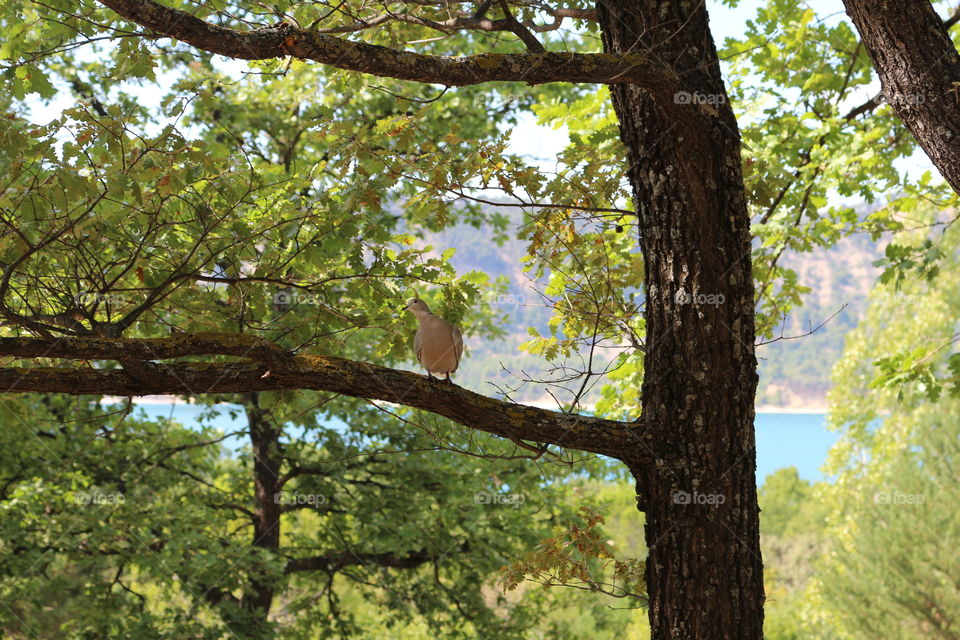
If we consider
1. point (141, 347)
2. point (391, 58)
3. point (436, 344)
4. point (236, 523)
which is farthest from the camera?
point (236, 523)

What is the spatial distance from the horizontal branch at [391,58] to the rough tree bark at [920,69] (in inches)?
29.3

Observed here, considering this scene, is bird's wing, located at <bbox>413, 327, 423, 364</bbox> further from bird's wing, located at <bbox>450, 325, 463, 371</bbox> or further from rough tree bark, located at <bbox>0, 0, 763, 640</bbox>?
rough tree bark, located at <bbox>0, 0, 763, 640</bbox>

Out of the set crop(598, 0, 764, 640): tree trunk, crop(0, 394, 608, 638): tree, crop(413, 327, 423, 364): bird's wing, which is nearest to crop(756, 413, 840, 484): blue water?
crop(0, 394, 608, 638): tree

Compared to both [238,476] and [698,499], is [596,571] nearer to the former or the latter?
[238,476]

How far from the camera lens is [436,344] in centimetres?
426

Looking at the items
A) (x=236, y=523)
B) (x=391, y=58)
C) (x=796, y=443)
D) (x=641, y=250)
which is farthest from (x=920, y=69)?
(x=796, y=443)

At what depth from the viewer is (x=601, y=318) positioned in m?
4.21

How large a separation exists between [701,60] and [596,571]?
7.04 metres

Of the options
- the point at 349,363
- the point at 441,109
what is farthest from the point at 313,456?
the point at 349,363

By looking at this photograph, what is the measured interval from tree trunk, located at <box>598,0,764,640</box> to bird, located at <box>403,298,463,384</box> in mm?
1213

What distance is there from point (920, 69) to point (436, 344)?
2.38 m

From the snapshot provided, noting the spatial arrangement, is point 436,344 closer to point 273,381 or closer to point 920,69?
point 273,381

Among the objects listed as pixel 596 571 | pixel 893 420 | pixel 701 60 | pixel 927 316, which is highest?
pixel 927 316

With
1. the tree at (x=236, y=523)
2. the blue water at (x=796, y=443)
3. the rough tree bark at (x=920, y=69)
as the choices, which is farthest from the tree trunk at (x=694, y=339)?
the blue water at (x=796, y=443)
